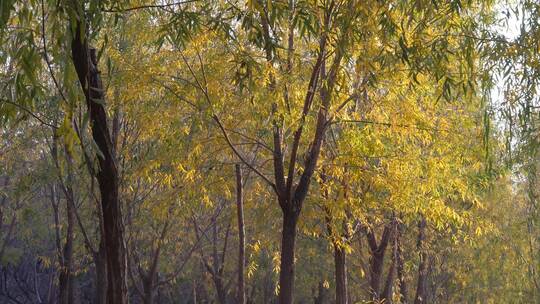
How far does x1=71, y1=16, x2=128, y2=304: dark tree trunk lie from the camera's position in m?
6.14

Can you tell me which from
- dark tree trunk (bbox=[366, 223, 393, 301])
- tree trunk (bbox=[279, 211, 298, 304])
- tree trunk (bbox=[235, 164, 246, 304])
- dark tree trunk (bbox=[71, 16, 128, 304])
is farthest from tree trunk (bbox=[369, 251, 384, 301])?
dark tree trunk (bbox=[71, 16, 128, 304])

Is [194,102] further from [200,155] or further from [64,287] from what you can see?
[64,287]

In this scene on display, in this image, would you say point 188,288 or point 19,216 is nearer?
point 19,216

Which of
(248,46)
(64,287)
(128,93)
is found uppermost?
(248,46)

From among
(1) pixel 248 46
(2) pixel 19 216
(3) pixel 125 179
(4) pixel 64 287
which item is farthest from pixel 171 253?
(1) pixel 248 46

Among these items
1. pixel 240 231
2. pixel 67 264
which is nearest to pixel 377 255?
pixel 240 231

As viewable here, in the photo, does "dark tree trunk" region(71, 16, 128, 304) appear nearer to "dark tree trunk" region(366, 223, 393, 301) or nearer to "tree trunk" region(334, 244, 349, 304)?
"tree trunk" region(334, 244, 349, 304)

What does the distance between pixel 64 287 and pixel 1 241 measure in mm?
14539

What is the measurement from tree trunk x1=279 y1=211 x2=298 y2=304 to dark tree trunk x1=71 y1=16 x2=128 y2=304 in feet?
8.50

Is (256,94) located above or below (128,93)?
below

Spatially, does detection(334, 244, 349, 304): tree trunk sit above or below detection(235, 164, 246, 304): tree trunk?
below

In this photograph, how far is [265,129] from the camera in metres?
9.59

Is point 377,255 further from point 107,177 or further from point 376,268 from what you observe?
point 107,177

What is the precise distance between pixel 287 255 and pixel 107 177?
123 inches
